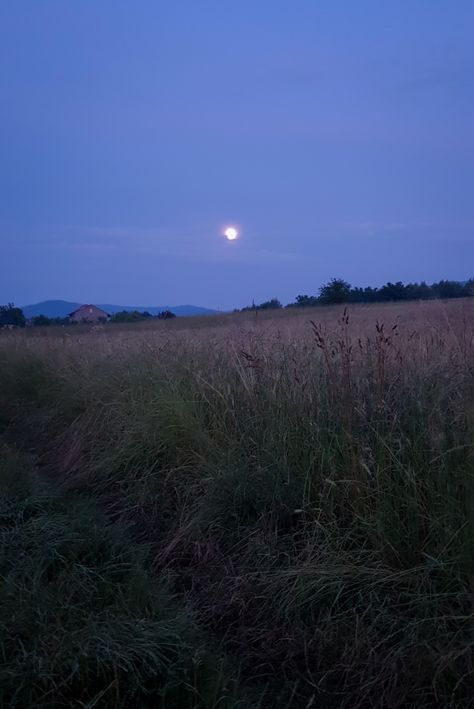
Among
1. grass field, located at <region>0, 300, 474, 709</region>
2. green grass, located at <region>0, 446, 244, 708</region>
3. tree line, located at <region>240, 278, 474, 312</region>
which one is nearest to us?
green grass, located at <region>0, 446, 244, 708</region>

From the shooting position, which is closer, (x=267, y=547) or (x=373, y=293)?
(x=267, y=547)

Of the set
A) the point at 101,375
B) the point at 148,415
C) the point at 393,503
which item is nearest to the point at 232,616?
the point at 393,503

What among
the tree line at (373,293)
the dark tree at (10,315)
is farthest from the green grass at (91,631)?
the dark tree at (10,315)

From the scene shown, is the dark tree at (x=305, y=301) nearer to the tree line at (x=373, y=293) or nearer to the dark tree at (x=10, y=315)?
the tree line at (x=373, y=293)

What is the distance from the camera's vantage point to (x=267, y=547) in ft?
14.6

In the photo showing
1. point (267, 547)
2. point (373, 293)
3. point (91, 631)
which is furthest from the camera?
point (373, 293)

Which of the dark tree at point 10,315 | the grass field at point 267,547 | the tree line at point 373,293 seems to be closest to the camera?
the grass field at point 267,547

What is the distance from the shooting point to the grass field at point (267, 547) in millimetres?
3182

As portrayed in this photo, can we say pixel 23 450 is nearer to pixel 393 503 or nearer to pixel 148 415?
pixel 148 415

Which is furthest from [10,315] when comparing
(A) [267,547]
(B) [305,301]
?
(A) [267,547]

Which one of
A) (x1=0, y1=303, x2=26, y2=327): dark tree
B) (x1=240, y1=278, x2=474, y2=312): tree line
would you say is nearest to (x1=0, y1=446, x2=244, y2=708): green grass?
(x1=240, y1=278, x2=474, y2=312): tree line

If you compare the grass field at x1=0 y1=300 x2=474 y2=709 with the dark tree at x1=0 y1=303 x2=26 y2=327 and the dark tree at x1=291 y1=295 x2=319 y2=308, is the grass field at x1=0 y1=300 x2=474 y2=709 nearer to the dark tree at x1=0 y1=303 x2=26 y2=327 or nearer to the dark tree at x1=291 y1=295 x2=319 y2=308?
the dark tree at x1=291 y1=295 x2=319 y2=308

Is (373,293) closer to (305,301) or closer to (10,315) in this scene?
(305,301)

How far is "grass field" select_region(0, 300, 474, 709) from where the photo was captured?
10.4ft
